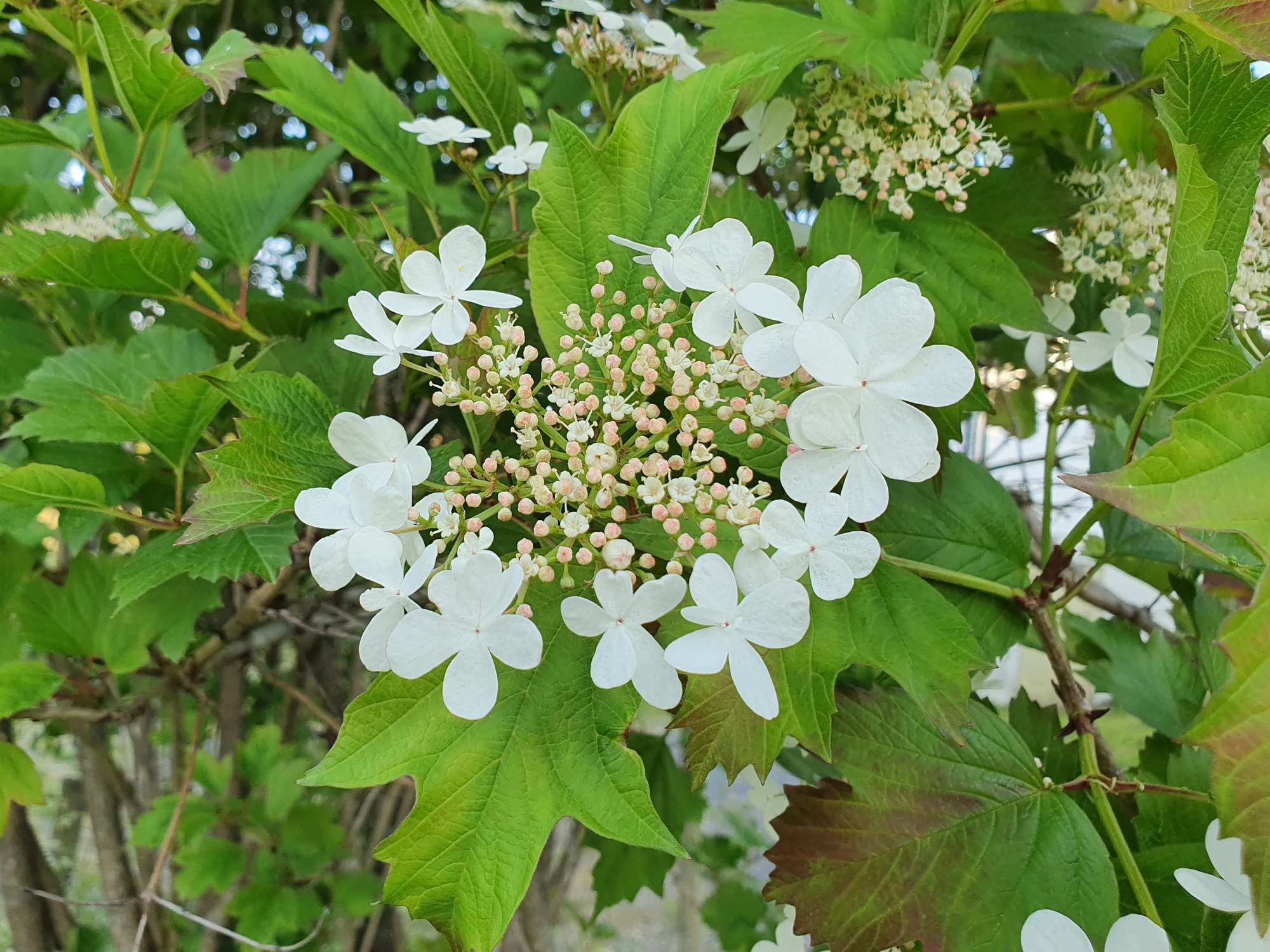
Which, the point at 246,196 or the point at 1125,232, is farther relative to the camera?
the point at 246,196

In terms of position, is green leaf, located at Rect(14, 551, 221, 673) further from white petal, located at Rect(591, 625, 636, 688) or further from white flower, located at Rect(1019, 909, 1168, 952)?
white flower, located at Rect(1019, 909, 1168, 952)

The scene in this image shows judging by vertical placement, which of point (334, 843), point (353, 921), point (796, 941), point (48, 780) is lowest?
point (48, 780)

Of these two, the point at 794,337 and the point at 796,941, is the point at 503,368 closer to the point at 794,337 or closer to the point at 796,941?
the point at 794,337

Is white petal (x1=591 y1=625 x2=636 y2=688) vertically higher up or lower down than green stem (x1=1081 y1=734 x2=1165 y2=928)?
higher up

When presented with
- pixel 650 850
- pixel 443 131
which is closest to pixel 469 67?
pixel 443 131

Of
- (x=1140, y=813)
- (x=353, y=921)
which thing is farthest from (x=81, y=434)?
(x=353, y=921)

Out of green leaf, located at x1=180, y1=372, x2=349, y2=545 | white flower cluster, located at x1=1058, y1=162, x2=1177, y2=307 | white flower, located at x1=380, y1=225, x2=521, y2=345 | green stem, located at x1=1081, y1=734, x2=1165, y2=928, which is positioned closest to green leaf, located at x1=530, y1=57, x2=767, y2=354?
white flower, located at x1=380, y1=225, x2=521, y2=345

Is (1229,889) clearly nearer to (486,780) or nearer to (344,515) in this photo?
(486,780)
